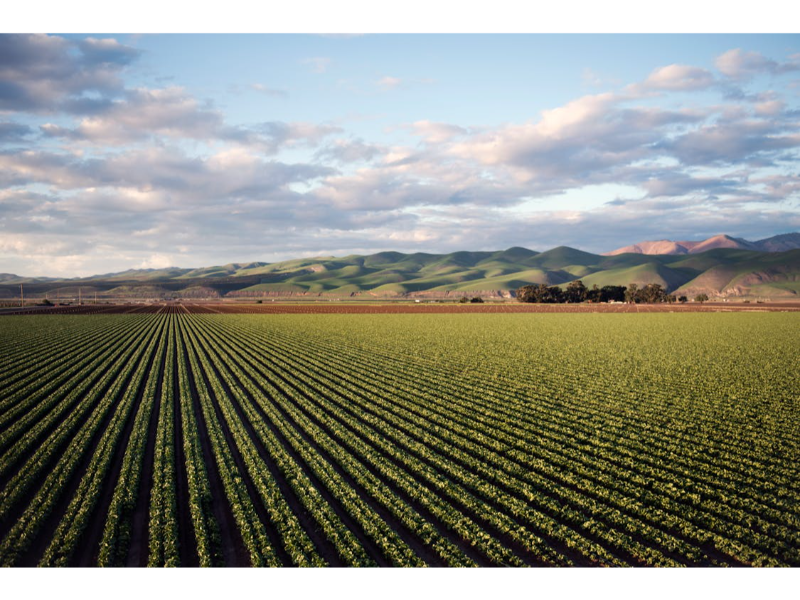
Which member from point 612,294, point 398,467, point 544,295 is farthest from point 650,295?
point 398,467

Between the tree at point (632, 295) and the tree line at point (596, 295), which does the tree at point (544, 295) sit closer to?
the tree line at point (596, 295)

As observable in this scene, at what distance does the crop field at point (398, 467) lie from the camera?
12031 millimetres

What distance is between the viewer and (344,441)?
63.6ft

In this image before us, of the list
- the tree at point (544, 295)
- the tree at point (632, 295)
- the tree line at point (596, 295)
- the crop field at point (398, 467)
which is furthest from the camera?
the tree at point (632, 295)

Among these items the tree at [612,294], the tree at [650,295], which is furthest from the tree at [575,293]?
the tree at [650,295]

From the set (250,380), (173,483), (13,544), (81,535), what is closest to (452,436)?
(173,483)

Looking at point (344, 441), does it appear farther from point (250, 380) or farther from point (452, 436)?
point (250, 380)

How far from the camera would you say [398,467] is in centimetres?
1672

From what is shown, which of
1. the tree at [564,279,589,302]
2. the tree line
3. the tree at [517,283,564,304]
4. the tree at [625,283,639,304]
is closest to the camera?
the tree at [517,283,564,304]

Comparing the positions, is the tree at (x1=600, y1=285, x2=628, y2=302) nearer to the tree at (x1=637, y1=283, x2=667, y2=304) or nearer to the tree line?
the tree line

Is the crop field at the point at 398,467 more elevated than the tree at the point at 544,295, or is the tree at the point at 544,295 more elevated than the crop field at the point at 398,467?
the tree at the point at 544,295

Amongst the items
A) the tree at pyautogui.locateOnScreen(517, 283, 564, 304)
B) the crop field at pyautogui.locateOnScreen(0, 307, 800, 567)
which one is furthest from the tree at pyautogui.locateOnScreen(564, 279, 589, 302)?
the crop field at pyautogui.locateOnScreen(0, 307, 800, 567)

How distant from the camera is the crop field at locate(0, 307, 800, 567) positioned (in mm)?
12031
